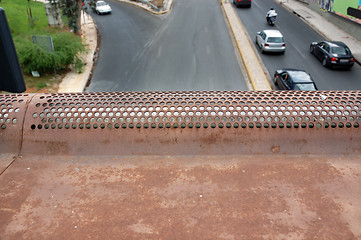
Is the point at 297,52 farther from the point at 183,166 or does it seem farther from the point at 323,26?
the point at 183,166

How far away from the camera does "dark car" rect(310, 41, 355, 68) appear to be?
1939cm

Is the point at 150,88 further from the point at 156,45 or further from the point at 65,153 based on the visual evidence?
the point at 65,153

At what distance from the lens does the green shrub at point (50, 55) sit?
18375 mm

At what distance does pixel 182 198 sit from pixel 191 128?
1.86 metres

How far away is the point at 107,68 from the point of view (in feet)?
70.3

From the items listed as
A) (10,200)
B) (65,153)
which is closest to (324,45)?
(65,153)

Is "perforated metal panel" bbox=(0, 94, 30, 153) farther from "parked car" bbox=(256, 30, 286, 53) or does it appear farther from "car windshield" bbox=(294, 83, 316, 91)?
"parked car" bbox=(256, 30, 286, 53)

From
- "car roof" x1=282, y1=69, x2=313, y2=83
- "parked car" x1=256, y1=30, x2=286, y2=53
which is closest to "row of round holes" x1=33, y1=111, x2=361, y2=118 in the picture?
"car roof" x1=282, y1=69, x2=313, y2=83

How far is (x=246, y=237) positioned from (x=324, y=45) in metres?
19.7

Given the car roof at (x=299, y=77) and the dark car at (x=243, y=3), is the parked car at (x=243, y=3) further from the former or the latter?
the car roof at (x=299, y=77)

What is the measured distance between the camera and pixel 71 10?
82.0ft

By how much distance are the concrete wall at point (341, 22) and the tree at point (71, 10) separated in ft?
74.1

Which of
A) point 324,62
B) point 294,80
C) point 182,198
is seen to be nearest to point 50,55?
point 294,80

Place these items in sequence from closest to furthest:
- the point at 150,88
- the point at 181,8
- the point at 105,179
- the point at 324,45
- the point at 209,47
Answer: the point at 105,179 → the point at 150,88 → the point at 324,45 → the point at 209,47 → the point at 181,8
